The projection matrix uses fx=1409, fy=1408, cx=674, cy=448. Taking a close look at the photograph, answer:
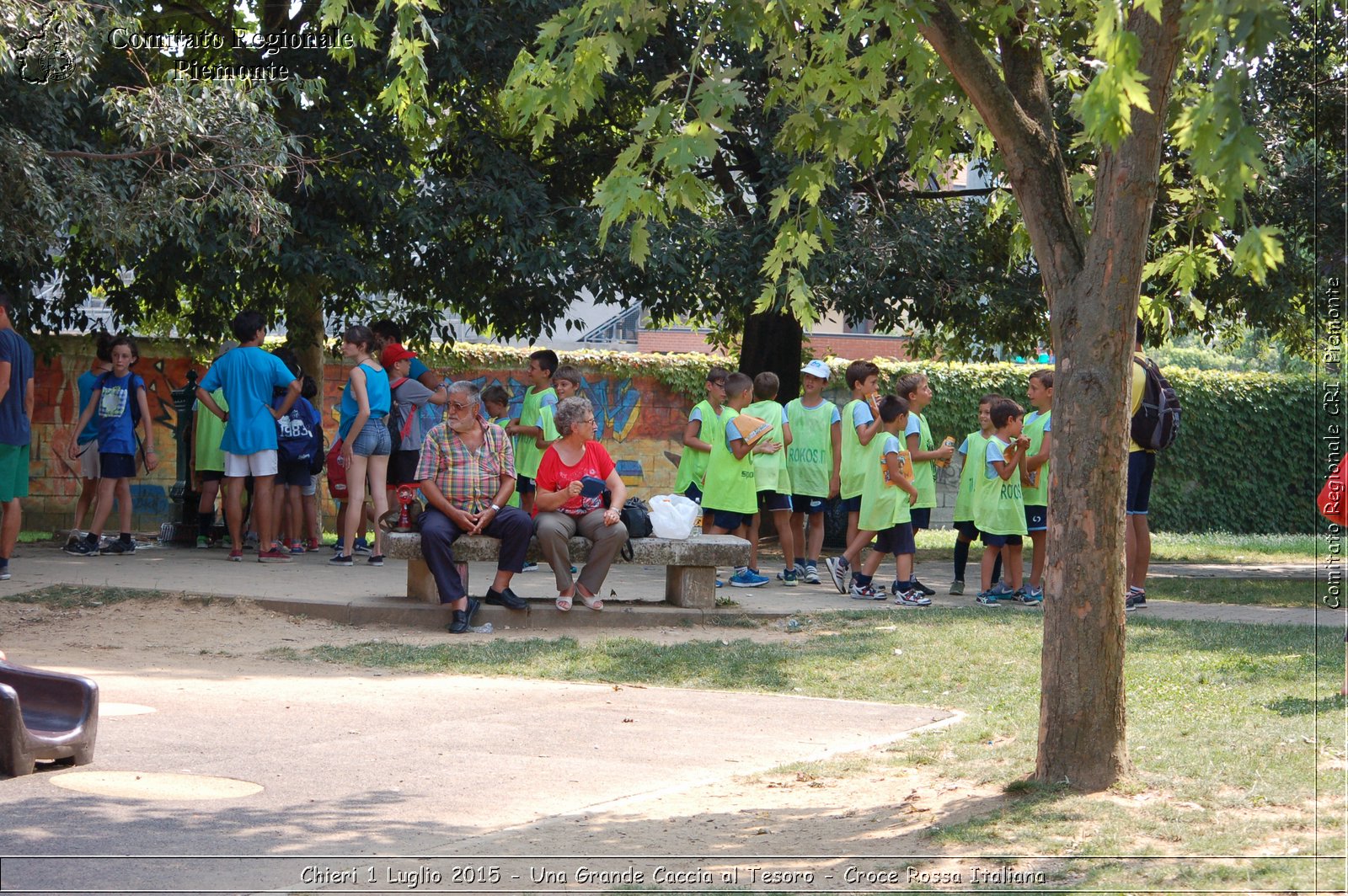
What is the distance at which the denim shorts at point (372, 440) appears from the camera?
11.8 m

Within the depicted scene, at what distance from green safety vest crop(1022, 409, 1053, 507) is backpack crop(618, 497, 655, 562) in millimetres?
3236

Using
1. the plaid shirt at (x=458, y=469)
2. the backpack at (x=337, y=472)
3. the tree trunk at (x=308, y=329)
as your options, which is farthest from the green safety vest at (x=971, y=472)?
the tree trunk at (x=308, y=329)

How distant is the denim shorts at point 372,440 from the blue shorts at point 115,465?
2090mm

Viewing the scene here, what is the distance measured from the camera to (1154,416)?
9.99 metres

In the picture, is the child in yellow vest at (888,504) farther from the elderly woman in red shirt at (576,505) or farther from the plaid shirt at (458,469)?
the plaid shirt at (458,469)

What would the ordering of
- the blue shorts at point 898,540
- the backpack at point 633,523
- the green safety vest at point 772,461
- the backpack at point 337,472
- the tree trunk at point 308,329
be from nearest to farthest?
the backpack at point 633,523
the blue shorts at point 898,540
the green safety vest at point 772,461
the backpack at point 337,472
the tree trunk at point 308,329

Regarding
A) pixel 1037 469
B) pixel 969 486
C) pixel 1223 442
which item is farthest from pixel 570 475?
pixel 1223 442

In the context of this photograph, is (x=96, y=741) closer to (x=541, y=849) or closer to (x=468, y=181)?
(x=541, y=849)

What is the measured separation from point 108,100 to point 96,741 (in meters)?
6.34

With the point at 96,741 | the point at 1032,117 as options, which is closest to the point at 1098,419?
the point at 1032,117

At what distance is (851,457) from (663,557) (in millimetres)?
2606

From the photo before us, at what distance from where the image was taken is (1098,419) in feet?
17.0

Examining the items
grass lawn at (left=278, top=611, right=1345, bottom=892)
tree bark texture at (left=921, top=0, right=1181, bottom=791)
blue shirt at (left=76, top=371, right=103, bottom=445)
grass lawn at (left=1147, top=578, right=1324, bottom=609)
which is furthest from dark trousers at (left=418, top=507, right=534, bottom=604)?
grass lawn at (left=1147, top=578, right=1324, bottom=609)

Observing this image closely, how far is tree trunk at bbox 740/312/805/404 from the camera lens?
53.4 ft
